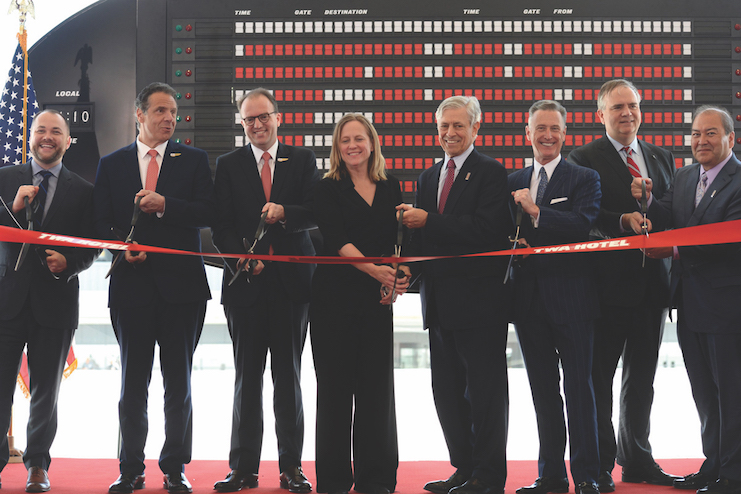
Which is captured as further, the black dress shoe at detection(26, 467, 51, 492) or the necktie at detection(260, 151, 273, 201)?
the necktie at detection(260, 151, 273, 201)

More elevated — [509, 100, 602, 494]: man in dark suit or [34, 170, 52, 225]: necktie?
[34, 170, 52, 225]: necktie

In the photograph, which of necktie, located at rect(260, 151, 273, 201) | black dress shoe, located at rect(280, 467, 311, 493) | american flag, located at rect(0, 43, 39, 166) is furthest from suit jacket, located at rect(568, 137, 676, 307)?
american flag, located at rect(0, 43, 39, 166)

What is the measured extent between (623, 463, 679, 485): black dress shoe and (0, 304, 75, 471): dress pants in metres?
2.69

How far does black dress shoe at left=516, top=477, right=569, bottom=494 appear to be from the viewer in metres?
2.85

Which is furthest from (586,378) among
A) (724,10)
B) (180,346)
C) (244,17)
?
(244,17)

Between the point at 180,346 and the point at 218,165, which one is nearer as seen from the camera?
the point at 180,346

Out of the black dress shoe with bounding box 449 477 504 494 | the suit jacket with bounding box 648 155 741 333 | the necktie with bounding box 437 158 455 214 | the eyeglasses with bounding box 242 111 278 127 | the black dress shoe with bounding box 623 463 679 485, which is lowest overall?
the black dress shoe with bounding box 623 463 679 485

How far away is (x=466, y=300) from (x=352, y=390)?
619 mm

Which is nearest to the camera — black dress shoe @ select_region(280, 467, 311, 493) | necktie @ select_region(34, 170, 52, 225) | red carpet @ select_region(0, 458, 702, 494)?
black dress shoe @ select_region(280, 467, 311, 493)

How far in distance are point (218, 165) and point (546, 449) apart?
1946 millimetres

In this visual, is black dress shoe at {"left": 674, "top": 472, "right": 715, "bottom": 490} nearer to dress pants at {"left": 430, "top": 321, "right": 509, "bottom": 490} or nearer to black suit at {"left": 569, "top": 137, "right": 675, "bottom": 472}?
black suit at {"left": 569, "top": 137, "right": 675, "bottom": 472}

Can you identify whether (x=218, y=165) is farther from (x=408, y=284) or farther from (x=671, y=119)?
(x=671, y=119)

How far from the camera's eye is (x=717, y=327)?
2.84 metres

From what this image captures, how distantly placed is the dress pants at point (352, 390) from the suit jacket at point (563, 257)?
647 millimetres
